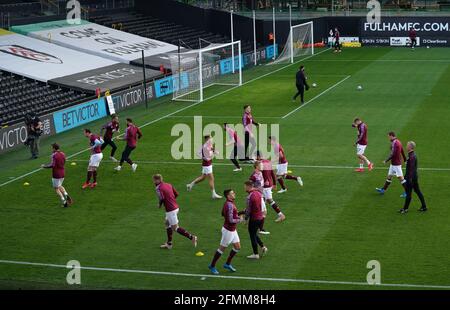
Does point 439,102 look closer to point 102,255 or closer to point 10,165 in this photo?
point 10,165

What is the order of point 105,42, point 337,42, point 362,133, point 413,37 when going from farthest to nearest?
point 413,37 → point 337,42 → point 105,42 → point 362,133

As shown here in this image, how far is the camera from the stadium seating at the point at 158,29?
61.3 meters

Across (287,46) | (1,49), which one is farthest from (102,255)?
(287,46)

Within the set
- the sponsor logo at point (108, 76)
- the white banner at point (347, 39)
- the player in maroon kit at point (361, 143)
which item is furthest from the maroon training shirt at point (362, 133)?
the white banner at point (347, 39)

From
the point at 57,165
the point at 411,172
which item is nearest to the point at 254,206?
the point at 411,172

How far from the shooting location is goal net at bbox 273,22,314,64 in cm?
6037

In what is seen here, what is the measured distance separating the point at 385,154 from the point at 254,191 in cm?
1216

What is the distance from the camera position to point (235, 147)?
28484 mm

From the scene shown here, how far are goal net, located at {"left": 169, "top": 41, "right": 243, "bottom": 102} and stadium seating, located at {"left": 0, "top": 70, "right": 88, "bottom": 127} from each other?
579cm

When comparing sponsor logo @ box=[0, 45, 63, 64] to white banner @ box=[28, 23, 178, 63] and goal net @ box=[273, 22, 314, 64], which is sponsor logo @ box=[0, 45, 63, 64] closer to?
white banner @ box=[28, 23, 178, 63]

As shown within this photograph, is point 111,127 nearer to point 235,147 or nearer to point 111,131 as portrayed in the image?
point 111,131

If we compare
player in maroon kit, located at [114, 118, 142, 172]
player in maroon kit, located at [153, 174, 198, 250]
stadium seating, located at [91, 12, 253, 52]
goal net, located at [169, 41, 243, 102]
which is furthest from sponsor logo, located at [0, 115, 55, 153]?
stadium seating, located at [91, 12, 253, 52]

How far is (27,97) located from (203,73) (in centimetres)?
1211

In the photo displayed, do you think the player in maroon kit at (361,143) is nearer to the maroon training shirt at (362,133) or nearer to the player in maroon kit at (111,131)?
the maroon training shirt at (362,133)
